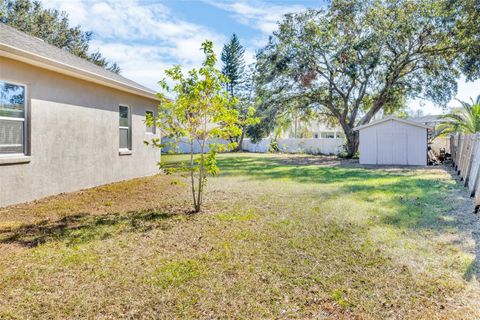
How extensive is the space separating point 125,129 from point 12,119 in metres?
4.29

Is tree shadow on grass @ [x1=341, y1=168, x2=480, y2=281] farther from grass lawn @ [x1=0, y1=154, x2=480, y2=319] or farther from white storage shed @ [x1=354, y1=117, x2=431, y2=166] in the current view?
white storage shed @ [x1=354, y1=117, x2=431, y2=166]

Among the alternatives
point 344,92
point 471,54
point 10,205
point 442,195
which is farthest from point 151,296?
point 344,92

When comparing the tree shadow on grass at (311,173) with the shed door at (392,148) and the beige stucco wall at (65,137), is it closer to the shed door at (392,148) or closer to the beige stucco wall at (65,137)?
the shed door at (392,148)

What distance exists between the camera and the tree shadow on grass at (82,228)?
4.84 m

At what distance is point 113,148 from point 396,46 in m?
18.6

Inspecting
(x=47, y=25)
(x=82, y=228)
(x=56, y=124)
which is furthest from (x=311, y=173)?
(x=47, y=25)

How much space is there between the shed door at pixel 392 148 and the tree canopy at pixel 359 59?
15.4 feet

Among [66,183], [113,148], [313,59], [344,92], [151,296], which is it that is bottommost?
[151,296]

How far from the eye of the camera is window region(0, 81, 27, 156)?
261 inches

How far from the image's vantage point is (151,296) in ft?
10.4

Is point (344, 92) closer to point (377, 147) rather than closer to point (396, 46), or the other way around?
point (396, 46)

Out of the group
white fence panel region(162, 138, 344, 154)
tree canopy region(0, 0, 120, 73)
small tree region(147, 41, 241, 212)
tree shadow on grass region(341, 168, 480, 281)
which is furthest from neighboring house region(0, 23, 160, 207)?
tree canopy region(0, 0, 120, 73)

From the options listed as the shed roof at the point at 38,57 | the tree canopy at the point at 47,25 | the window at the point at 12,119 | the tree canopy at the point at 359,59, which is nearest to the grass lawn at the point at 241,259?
the window at the point at 12,119

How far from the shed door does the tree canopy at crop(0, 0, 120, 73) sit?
89.4ft
